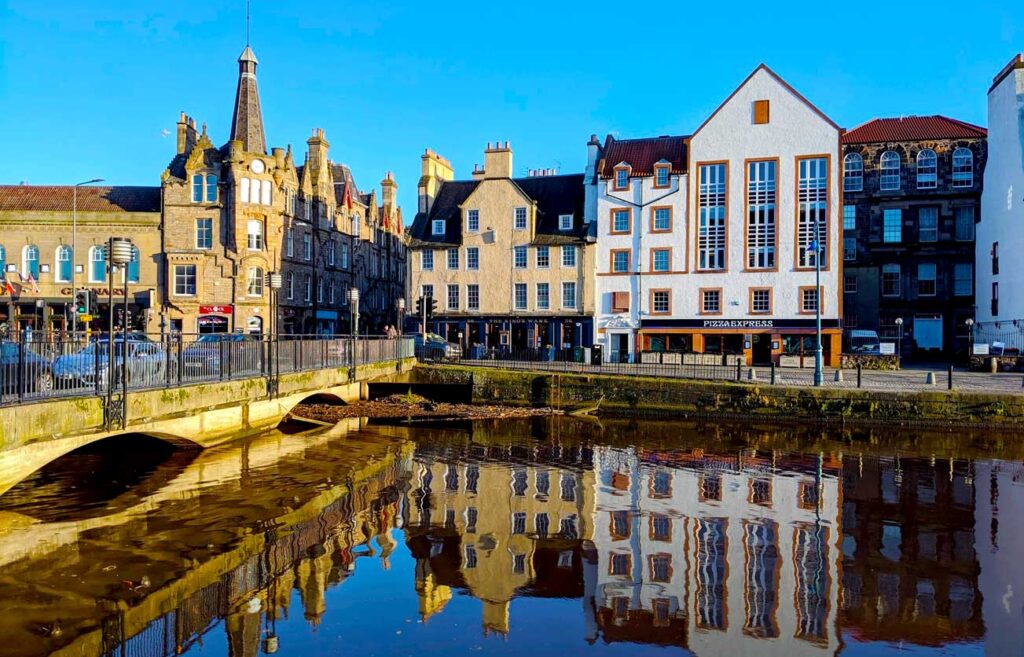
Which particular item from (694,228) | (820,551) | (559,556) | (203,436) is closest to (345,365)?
(203,436)

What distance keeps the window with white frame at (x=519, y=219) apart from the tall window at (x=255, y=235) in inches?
639

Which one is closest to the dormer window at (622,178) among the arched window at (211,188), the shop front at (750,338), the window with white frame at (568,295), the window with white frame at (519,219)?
the window with white frame at (519,219)

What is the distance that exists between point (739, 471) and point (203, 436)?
48.1 ft

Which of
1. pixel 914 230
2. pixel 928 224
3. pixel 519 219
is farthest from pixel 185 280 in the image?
pixel 928 224

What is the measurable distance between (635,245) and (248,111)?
2629 cm

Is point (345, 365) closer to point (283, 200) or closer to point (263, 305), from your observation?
point (263, 305)

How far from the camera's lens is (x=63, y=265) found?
44594 millimetres

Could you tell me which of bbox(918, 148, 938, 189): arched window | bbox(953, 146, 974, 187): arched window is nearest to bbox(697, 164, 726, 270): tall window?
bbox(918, 148, 938, 189): arched window

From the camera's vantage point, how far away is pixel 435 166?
52.0 metres

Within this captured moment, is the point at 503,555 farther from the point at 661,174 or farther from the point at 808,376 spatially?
the point at 661,174

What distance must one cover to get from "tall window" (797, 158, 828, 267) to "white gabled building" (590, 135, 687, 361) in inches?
271

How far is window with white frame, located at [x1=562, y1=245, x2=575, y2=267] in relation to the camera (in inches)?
1826

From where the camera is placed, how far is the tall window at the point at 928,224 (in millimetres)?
48031

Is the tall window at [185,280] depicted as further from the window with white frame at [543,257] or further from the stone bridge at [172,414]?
the window with white frame at [543,257]
